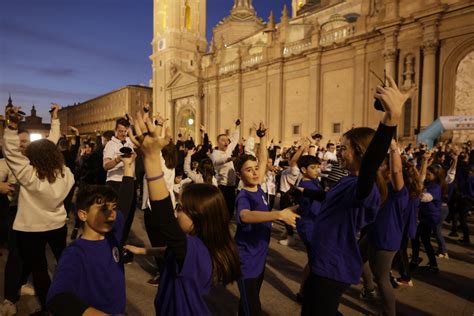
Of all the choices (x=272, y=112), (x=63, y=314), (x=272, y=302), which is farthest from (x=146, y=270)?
(x=272, y=112)

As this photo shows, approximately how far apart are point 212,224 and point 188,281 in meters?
0.34

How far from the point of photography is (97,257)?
2.13 m

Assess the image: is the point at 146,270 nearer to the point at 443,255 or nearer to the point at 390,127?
the point at 390,127

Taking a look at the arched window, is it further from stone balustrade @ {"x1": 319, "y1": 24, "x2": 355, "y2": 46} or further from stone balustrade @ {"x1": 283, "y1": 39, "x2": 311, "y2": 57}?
stone balustrade @ {"x1": 319, "y1": 24, "x2": 355, "y2": 46}

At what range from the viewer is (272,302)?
4227 millimetres

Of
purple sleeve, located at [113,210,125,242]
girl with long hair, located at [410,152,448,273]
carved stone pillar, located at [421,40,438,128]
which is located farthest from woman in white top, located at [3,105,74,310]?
carved stone pillar, located at [421,40,438,128]

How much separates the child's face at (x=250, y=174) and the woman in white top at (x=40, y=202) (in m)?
1.83

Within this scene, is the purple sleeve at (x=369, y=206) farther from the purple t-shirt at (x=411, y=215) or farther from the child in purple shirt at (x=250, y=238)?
the purple t-shirt at (x=411, y=215)

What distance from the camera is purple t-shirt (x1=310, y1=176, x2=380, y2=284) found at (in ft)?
7.67

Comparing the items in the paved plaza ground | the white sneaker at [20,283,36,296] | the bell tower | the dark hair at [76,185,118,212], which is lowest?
the paved plaza ground

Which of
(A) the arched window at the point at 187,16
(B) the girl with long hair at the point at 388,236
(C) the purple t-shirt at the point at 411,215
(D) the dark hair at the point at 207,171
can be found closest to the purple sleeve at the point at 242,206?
(B) the girl with long hair at the point at 388,236

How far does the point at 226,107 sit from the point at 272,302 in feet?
113

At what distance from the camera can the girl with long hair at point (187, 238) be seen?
157cm

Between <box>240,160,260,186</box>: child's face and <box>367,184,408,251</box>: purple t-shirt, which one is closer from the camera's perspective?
<box>240,160,260,186</box>: child's face
